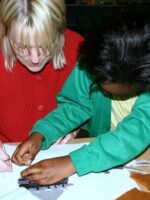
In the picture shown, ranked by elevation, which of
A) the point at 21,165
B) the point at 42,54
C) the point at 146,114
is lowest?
the point at 21,165

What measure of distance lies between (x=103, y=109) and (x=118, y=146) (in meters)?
0.21

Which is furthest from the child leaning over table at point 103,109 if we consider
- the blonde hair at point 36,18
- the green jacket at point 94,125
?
the blonde hair at point 36,18

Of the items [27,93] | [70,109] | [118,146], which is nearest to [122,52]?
[118,146]

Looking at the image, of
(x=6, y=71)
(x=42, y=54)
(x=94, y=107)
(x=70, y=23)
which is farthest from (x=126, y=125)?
(x=70, y=23)

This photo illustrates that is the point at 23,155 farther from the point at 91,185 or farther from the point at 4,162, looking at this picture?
the point at 91,185

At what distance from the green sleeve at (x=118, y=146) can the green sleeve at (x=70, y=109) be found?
146mm

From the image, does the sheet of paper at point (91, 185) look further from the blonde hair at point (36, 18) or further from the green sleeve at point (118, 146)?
the blonde hair at point (36, 18)

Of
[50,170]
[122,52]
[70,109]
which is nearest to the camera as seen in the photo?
[122,52]

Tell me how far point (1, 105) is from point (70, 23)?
9.77ft

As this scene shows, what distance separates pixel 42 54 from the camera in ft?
3.08

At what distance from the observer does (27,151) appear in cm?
86

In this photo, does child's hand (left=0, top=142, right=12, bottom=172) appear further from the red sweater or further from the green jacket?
the red sweater

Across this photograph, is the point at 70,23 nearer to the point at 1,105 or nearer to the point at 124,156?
the point at 1,105

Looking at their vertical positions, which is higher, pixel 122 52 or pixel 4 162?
pixel 122 52
